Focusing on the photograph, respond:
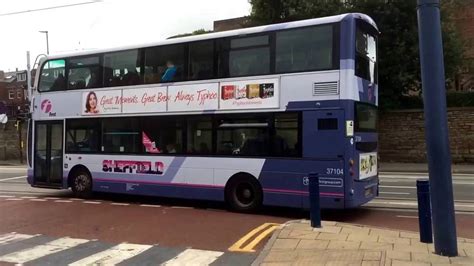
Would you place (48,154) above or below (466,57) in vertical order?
below

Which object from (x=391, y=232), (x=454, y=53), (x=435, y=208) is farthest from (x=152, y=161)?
(x=454, y=53)

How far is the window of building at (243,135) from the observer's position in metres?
11.2

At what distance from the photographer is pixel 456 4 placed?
93.8ft

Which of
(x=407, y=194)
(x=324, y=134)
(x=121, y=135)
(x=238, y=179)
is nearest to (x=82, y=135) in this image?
(x=121, y=135)

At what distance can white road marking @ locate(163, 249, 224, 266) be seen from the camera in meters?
7.16

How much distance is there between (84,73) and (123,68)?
1381mm

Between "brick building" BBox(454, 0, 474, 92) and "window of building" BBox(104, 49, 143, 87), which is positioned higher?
"brick building" BBox(454, 0, 474, 92)

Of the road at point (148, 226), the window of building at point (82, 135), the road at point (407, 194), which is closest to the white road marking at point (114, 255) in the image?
the road at point (148, 226)

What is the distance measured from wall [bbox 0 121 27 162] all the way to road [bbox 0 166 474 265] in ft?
88.2

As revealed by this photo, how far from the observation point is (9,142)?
39969mm

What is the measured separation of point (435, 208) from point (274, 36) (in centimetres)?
549

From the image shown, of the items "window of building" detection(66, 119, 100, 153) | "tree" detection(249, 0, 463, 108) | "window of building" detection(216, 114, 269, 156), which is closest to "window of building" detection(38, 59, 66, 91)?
"window of building" detection(66, 119, 100, 153)

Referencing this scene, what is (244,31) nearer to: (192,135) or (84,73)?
(192,135)

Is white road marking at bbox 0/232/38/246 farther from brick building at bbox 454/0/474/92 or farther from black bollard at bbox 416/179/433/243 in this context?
brick building at bbox 454/0/474/92
